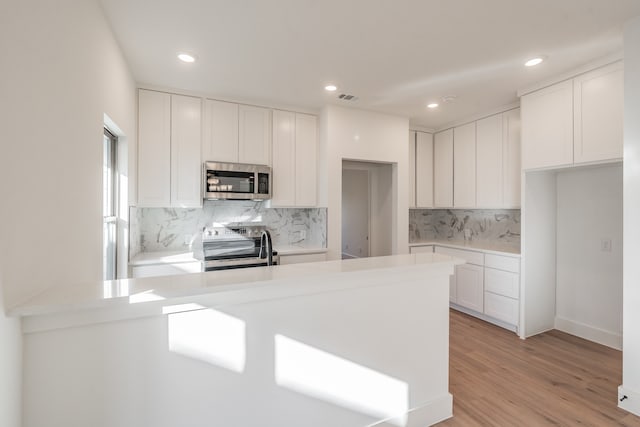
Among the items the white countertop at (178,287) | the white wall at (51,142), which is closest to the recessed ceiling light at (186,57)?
the white wall at (51,142)

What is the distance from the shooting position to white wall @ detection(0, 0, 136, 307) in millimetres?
940

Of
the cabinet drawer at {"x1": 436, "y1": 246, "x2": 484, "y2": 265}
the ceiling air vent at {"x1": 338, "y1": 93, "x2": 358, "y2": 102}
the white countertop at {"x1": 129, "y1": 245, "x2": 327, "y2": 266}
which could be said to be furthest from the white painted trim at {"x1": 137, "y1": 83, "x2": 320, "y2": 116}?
the cabinet drawer at {"x1": 436, "y1": 246, "x2": 484, "y2": 265}

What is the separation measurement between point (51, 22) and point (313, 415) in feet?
6.88

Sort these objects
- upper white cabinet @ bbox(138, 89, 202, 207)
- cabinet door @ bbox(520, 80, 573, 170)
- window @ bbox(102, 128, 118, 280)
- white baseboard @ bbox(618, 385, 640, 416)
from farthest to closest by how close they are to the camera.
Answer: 1. upper white cabinet @ bbox(138, 89, 202, 207)
2. cabinet door @ bbox(520, 80, 573, 170)
3. window @ bbox(102, 128, 118, 280)
4. white baseboard @ bbox(618, 385, 640, 416)

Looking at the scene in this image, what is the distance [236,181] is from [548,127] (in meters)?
3.22

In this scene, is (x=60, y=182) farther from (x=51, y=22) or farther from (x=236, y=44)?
(x=236, y=44)

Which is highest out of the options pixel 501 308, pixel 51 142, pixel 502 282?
pixel 51 142

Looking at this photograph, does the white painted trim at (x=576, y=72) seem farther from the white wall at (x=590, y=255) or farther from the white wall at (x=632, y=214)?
the white wall at (x=590, y=255)

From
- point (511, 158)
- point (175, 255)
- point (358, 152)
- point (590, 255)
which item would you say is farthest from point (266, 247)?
point (590, 255)

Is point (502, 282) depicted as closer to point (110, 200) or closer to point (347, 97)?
point (347, 97)

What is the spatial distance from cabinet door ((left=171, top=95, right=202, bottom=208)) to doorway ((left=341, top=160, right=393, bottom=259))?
1932 mm

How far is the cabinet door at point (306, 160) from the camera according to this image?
12.1ft

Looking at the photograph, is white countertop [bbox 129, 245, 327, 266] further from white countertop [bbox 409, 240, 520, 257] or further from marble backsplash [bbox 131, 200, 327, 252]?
white countertop [bbox 409, 240, 520, 257]

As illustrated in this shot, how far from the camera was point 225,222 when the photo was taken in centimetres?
365
